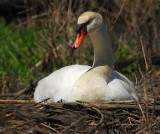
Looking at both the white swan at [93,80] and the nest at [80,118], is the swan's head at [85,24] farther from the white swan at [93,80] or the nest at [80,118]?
the nest at [80,118]

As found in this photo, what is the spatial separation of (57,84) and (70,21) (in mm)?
2013

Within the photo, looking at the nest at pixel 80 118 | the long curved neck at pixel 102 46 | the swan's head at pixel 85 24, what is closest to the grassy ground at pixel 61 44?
the long curved neck at pixel 102 46

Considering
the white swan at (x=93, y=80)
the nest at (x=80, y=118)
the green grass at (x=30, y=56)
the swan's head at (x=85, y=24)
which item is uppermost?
the green grass at (x=30, y=56)

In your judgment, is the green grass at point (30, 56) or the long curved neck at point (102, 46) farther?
the green grass at point (30, 56)

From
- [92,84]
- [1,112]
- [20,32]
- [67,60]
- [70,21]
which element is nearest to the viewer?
[1,112]

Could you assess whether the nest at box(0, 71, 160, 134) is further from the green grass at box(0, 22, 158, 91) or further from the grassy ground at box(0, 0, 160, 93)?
the green grass at box(0, 22, 158, 91)

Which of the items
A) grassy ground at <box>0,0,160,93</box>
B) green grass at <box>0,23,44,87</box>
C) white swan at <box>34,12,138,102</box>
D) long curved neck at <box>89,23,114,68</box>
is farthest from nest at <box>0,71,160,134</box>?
green grass at <box>0,23,44,87</box>

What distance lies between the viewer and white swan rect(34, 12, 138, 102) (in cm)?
376

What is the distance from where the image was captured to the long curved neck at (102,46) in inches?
154

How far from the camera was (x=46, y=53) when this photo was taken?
6508mm

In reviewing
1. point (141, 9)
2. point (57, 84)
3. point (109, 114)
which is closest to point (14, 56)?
point (141, 9)

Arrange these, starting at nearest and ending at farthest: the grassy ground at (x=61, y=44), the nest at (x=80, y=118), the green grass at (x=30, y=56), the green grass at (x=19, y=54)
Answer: the nest at (x=80, y=118) < the grassy ground at (x=61, y=44) < the green grass at (x=30, y=56) < the green grass at (x=19, y=54)

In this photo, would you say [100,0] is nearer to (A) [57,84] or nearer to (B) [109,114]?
(A) [57,84]

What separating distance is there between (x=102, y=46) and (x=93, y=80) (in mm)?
418
